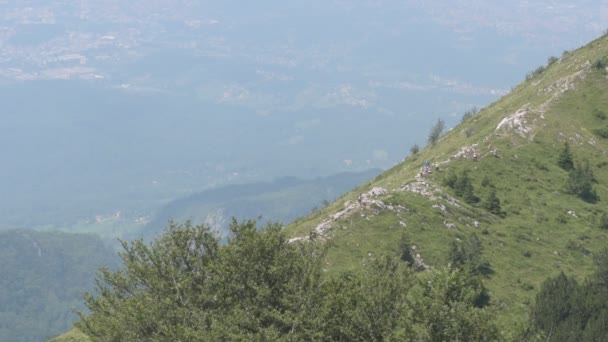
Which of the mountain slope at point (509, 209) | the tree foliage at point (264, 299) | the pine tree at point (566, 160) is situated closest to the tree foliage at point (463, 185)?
the mountain slope at point (509, 209)

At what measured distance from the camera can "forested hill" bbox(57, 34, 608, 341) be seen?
29203 mm

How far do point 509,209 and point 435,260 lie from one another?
50.2ft

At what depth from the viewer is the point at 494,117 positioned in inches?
3740

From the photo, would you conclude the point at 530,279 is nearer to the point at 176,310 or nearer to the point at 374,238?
the point at 374,238

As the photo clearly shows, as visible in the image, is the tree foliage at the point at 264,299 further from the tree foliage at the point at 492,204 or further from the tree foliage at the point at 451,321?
the tree foliage at the point at 492,204

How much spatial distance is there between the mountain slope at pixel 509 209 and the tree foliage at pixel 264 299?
9764 mm

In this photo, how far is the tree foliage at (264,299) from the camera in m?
27.8

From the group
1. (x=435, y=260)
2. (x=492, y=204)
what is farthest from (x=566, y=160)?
(x=435, y=260)

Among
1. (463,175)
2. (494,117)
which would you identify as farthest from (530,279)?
(494,117)

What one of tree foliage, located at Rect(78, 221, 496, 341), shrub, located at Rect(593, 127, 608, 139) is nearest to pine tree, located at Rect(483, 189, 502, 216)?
shrub, located at Rect(593, 127, 608, 139)

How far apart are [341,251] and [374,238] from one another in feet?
12.6

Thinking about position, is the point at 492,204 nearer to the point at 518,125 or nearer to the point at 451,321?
the point at 518,125

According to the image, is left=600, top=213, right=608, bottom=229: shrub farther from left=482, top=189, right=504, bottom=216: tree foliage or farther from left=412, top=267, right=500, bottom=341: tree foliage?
left=412, top=267, right=500, bottom=341: tree foliage

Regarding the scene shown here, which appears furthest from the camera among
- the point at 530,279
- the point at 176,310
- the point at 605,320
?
the point at 530,279
